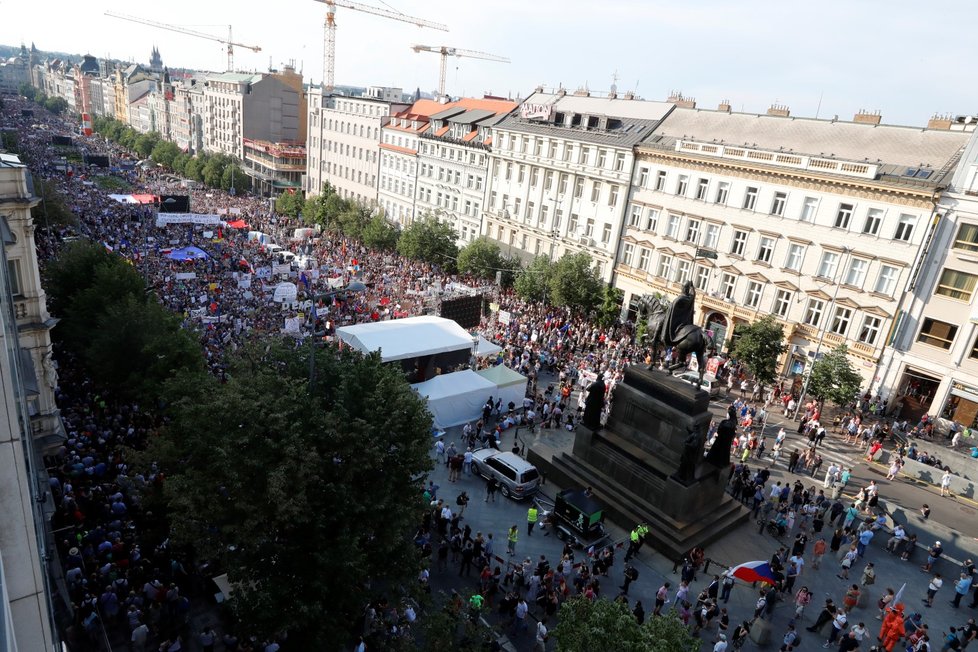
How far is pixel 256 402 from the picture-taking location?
14000 millimetres

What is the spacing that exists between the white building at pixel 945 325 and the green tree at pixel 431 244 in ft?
117

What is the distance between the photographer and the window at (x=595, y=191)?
167 feet

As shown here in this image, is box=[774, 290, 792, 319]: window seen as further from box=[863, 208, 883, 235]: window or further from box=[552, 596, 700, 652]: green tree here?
box=[552, 596, 700, 652]: green tree

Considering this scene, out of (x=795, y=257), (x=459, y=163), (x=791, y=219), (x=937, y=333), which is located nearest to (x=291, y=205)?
(x=459, y=163)

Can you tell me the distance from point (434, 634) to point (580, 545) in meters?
9.75

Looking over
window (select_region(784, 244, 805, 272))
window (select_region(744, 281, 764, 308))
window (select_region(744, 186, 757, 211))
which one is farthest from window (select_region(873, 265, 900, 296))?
window (select_region(744, 186, 757, 211))

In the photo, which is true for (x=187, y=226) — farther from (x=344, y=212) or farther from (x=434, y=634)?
(x=434, y=634)

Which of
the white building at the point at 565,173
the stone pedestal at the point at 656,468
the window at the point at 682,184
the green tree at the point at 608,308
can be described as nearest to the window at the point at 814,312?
the window at the point at 682,184

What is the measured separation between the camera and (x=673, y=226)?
46.2m

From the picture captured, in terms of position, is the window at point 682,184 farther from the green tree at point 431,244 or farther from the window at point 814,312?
the green tree at point 431,244

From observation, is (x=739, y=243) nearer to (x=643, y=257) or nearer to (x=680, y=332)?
(x=643, y=257)

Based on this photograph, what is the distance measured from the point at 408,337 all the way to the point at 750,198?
26298 mm

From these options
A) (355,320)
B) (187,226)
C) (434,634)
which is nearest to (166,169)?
(187,226)

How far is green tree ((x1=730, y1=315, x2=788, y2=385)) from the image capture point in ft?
116
